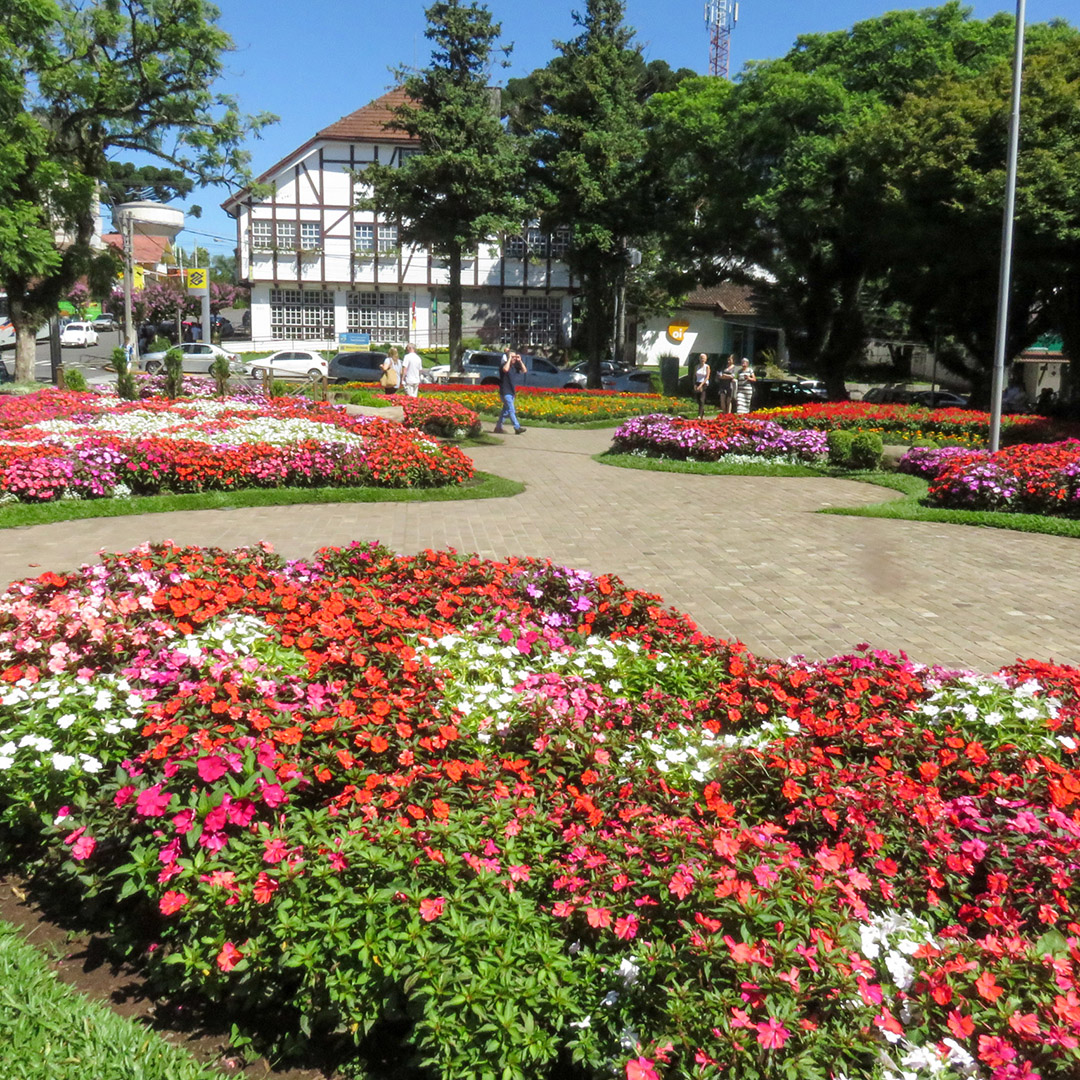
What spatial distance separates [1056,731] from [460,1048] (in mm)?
2958

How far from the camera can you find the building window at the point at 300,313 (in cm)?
5409

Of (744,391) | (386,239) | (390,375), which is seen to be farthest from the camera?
(386,239)

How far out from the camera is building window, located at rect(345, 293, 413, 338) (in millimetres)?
54312

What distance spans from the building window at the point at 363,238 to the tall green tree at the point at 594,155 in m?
14.1

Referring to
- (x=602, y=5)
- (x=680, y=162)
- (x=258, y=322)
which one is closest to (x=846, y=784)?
(x=680, y=162)

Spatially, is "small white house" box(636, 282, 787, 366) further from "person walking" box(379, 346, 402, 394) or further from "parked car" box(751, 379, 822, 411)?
"person walking" box(379, 346, 402, 394)

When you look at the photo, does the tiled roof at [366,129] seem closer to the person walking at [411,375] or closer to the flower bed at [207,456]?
the person walking at [411,375]

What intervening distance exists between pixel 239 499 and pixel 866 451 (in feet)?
32.2

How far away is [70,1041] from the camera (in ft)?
9.96

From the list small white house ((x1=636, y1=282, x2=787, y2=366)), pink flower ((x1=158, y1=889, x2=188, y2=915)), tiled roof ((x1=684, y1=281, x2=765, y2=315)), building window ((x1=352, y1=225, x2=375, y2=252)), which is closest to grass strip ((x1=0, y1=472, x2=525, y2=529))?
pink flower ((x1=158, y1=889, x2=188, y2=915))

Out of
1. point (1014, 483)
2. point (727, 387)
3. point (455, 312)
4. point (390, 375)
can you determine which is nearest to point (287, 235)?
point (455, 312)

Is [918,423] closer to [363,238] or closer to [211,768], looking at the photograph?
[211,768]

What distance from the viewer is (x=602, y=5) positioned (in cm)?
4122

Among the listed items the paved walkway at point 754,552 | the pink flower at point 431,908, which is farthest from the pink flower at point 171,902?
the paved walkway at point 754,552
